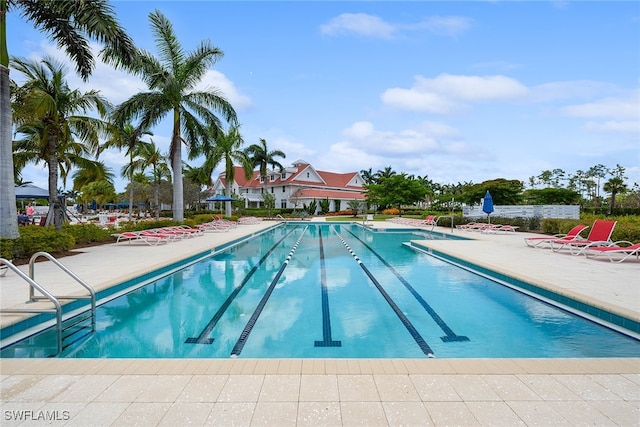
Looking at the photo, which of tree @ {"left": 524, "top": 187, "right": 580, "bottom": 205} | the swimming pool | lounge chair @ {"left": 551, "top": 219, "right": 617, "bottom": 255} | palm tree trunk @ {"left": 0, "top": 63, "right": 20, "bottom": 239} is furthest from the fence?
palm tree trunk @ {"left": 0, "top": 63, "right": 20, "bottom": 239}

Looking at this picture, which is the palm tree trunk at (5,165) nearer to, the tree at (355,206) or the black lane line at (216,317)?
the black lane line at (216,317)

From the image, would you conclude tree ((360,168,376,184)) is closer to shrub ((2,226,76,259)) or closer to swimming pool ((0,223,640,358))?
swimming pool ((0,223,640,358))

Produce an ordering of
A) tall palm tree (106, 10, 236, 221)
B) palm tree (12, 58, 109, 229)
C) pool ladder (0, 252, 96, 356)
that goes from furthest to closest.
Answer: tall palm tree (106, 10, 236, 221)
palm tree (12, 58, 109, 229)
pool ladder (0, 252, 96, 356)

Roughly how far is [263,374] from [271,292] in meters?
4.46

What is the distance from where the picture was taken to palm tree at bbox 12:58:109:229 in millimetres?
12875

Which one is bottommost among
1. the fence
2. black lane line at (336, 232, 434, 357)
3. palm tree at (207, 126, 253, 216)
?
black lane line at (336, 232, 434, 357)

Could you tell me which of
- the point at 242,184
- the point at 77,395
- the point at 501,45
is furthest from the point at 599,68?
the point at 242,184

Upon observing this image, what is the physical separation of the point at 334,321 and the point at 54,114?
13388 mm

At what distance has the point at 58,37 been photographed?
11273 millimetres

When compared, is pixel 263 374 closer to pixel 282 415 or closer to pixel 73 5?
pixel 282 415

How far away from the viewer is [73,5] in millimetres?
9828

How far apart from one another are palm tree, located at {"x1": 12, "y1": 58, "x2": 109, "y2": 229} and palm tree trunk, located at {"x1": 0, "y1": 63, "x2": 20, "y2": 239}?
94.1 inches

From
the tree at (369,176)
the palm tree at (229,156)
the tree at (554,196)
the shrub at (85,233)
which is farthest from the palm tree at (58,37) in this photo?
the tree at (369,176)

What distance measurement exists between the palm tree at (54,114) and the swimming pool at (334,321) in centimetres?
811
